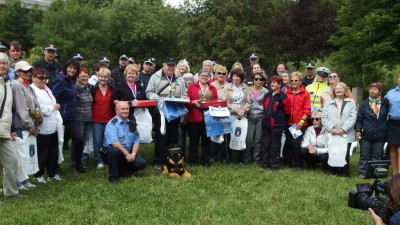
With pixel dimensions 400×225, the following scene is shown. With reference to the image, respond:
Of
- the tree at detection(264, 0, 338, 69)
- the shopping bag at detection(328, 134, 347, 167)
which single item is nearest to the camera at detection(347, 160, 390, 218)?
the shopping bag at detection(328, 134, 347, 167)

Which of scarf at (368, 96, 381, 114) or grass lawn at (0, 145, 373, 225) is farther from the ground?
scarf at (368, 96, 381, 114)

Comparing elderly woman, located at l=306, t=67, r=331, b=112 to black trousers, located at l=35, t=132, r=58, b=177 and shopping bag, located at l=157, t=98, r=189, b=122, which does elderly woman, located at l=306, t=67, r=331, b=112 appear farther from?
black trousers, located at l=35, t=132, r=58, b=177

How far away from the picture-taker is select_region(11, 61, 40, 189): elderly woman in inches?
252

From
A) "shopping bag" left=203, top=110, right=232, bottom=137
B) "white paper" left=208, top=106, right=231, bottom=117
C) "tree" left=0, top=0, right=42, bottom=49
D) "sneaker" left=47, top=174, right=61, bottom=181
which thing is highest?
"tree" left=0, top=0, right=42, bottom=49

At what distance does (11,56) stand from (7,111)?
3323 mm

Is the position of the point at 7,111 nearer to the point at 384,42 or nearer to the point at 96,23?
the point at 384,42

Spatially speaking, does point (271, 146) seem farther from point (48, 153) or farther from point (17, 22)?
point (17, 22)

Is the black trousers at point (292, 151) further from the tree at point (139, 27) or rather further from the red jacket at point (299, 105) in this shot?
the tree at point (139, 27)

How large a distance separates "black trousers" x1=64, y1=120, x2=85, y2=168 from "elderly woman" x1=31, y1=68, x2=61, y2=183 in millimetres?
536

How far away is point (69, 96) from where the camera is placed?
8023 millimetres

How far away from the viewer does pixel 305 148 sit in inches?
353

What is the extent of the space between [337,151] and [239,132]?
2.01 metres

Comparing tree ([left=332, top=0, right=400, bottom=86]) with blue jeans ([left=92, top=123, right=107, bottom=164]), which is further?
tree ([left=332, top=0, right=400, bottom=86])

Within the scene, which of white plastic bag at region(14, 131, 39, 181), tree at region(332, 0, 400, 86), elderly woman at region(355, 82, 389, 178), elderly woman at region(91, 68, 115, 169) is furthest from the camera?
tree at region(332, 0, 400, 86)
